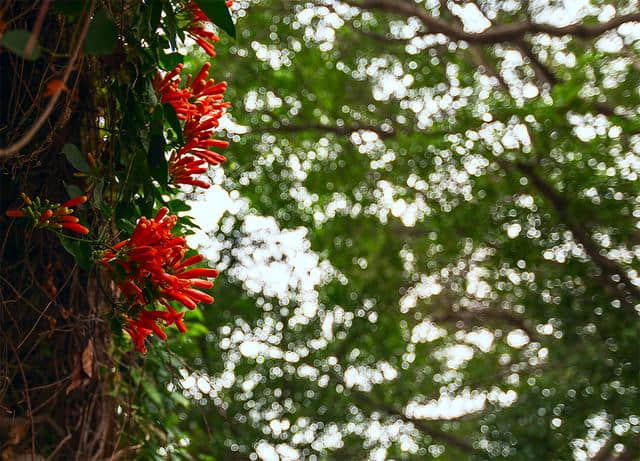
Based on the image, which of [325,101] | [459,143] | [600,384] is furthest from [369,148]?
[600,384]

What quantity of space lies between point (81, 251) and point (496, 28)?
363cm

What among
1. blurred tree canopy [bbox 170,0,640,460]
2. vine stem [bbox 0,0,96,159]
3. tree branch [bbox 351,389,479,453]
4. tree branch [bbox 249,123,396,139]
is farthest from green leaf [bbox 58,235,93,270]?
tree branch [bbox 351,389,479,453]

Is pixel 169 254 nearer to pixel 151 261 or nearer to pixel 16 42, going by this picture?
pixel 151 261

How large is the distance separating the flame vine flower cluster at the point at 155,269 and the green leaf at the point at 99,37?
0.71ft

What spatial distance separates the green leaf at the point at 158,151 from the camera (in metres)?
0.94

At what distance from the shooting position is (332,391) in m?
4.77

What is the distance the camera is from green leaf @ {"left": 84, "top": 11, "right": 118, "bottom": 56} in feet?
2.24

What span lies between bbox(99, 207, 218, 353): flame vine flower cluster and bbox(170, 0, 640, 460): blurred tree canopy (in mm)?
→ 2660

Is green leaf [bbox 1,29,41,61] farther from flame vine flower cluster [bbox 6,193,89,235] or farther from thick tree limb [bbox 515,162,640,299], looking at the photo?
thick tree limb [bbox 515,162,640,299]

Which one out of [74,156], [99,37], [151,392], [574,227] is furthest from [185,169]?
[574,227]

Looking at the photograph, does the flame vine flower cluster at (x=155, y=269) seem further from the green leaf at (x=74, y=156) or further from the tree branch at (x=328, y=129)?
the tree branch at (x=328, y=129)

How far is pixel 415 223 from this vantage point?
5141mm

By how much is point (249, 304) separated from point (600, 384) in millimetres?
1996

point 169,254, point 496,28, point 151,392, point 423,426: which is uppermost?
point 496,28
